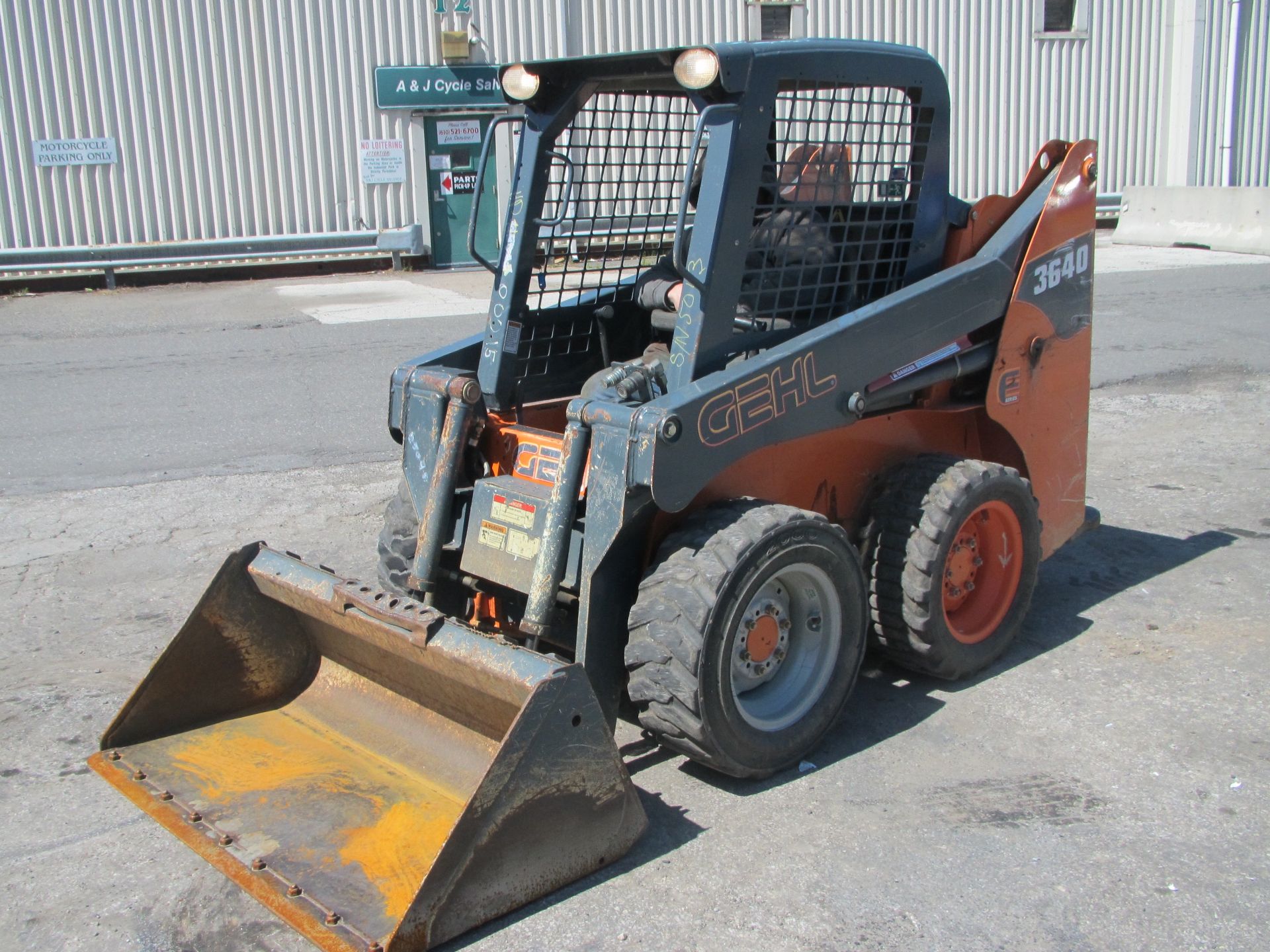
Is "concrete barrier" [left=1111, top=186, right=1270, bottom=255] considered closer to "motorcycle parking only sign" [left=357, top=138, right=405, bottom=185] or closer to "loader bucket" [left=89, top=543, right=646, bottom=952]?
"motorcycle parking only sign" [left=357, top=138, right=405, bottom=185]

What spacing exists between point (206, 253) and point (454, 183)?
405 centimetres

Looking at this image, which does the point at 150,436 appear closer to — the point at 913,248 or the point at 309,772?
the point at 309,772

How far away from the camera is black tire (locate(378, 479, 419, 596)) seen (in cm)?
486

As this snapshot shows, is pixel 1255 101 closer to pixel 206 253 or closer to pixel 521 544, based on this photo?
pixel 206 253

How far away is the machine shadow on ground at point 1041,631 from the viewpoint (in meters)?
4.34

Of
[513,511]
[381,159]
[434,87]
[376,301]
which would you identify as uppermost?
[434,87]

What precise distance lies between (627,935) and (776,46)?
279 centimetres

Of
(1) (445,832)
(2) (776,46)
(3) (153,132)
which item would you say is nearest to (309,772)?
(1) (445,832)

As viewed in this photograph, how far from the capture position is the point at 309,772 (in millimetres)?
4031

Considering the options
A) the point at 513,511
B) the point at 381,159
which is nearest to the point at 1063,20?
the point at 381,159

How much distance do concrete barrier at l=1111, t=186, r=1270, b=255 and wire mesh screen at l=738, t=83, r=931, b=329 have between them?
16.2 m

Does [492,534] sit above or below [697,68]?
below

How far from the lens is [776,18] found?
68.5 ft

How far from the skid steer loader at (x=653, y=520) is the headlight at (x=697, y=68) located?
1 centimetres
